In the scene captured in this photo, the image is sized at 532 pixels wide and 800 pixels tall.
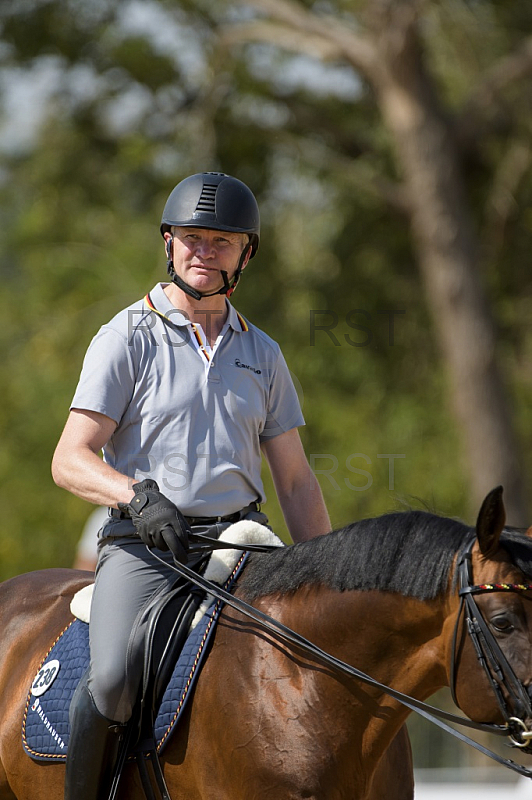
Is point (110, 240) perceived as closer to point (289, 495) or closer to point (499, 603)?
point (289, 495)

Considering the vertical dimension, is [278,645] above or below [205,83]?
below

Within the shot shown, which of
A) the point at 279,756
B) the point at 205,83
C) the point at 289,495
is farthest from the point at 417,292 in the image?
the point at 279,756

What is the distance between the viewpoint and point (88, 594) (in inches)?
146

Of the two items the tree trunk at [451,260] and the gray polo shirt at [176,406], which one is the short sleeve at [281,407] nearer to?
the gray polo shirt at [176,406]

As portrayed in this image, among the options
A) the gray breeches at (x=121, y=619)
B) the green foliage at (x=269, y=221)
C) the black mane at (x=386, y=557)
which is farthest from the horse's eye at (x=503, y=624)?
the green foliage at (x=269, y=221)

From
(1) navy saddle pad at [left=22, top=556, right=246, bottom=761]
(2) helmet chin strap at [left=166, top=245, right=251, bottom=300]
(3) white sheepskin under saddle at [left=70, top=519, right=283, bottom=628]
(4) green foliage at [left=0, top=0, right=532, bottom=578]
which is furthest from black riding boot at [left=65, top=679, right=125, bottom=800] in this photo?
(4) green foliage at [left=0, top=0, right=532, bottom=578]

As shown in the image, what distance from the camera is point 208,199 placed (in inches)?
146

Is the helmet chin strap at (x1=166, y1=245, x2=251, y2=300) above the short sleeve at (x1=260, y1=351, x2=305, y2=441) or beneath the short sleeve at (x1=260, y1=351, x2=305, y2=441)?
above

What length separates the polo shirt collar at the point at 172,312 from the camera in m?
3.71

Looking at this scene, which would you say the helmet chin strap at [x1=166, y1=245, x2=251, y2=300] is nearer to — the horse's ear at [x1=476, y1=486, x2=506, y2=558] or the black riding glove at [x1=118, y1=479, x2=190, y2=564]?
the black riding glove at [x1=118, y1=479, x2=190, y2=564]

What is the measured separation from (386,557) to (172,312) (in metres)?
1.21

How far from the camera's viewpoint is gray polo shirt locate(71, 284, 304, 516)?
3.54 metres

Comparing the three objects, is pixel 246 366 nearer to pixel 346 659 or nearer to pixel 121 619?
pixel 121 619

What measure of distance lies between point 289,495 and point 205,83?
10.8 meters
